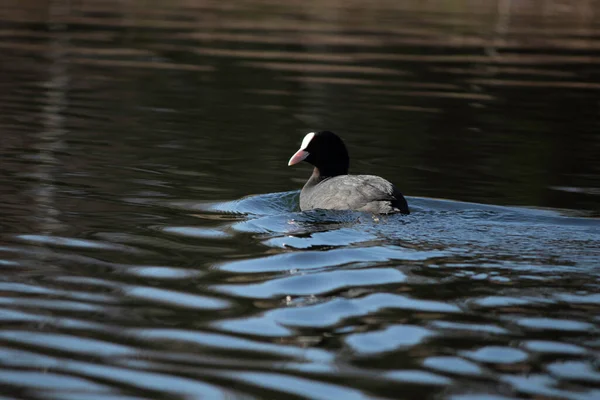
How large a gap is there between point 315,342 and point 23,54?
56.6 feet

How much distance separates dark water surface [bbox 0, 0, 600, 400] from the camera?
540 centimetres

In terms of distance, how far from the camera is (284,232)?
8.79 m

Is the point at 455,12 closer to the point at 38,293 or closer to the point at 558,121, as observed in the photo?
the point at 558,121

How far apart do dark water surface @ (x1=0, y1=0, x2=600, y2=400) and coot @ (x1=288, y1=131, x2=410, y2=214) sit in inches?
7.3

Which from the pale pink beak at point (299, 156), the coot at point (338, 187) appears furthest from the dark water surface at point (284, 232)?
the pale pink beak at point (299, 156)

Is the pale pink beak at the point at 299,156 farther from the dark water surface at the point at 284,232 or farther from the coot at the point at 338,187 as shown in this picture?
the dark water surface at the point at 284,232

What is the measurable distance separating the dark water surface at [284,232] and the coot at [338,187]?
0.61 feet

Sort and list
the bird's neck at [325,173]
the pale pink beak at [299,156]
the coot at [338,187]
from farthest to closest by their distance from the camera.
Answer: the bird's neck at [325,173], the pale pink beak at [299,156], the coot at [338,187]

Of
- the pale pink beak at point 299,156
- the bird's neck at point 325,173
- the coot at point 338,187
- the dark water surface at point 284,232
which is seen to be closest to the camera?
the dark water surface at point 284,232

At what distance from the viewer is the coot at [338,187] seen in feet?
30.9

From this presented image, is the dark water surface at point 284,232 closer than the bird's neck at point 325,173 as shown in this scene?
Yes

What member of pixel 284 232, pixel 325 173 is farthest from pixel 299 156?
pixel 284 232

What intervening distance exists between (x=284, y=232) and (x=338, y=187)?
1.21 metres

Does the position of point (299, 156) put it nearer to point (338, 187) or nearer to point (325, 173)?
point (325, 173)
